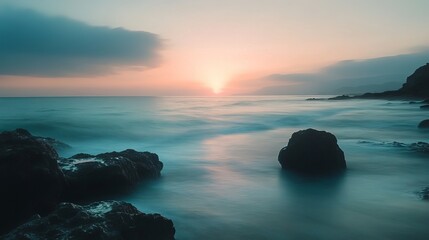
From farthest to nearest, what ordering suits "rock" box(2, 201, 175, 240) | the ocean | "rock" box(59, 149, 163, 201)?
"rock" box(59, 149, 163, 201)
the ocean
"rock" box(2, 201, 175, 240)

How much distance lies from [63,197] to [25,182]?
4.72ft

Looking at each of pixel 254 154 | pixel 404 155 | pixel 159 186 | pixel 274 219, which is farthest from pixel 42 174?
pixel 404 155

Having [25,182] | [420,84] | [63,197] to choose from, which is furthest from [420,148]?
[420,84]

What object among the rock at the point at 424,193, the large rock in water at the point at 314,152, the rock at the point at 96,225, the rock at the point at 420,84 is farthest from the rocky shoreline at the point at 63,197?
the rock at the point at 420,84

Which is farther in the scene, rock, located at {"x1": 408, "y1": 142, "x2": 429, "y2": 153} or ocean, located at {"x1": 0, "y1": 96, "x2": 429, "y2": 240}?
rock, located at {"x1": 408, "y1": 142, "x2": 429, "y2": 153}

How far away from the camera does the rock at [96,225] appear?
408 cm

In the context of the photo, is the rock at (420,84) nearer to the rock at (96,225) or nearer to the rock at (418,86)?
the rock at (418,86)

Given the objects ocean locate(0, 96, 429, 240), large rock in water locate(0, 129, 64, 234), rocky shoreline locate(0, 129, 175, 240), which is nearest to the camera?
rocky shoreline locate(0, 129, 175, 240)

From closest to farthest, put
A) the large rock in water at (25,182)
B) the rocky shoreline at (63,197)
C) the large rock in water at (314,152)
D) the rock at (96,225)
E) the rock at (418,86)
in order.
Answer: the rock at (96,225) → the rocky shoreline at (63,197) → the large rock in water at (25,182) → the large rock in water at (314,152) → the rock at (418,86)

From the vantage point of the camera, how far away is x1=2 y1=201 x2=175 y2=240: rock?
13.4 ft

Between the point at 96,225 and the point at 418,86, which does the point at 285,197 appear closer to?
the point at 96,225

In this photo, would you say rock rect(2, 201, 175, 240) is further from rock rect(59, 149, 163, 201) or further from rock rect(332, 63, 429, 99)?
rock rect(332, 63, 429, 99)

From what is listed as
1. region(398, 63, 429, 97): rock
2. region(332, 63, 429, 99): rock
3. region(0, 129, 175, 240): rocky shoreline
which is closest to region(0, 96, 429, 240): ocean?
region(0, 129, 175, 240): rocky shoreline

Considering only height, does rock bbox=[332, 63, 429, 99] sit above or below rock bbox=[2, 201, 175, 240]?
above
